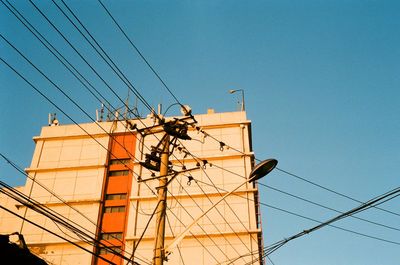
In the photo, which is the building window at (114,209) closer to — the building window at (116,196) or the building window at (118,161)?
the building window at (116,196)

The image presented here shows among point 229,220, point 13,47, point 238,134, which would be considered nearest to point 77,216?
point 229,220

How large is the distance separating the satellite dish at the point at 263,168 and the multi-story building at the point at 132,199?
48.4ft

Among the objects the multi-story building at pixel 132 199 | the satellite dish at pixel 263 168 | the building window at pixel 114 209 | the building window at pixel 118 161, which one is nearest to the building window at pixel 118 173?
the multi-story building at pixel 132 199

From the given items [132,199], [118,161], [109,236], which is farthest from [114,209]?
[118,161]

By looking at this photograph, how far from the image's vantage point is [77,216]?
2886cm

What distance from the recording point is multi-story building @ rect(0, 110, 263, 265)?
84.7 ft

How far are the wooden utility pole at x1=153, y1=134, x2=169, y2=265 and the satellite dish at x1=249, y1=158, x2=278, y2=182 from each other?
9.24 feet

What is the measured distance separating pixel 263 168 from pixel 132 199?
21.6 meters

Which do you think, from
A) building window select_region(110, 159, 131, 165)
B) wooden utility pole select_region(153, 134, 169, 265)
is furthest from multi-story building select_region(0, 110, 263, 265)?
wooden utility pole select_region(153, 134, 169, 265)

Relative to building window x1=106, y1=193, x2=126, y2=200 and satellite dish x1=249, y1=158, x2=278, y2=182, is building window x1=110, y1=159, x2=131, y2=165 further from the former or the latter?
satellite dish x1=249, y1=158, x2=278, y2=182

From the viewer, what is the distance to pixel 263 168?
29.9 ft

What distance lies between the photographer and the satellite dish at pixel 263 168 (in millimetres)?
8992

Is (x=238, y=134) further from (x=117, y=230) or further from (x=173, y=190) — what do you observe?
(x=117, y=230)

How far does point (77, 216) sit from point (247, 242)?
14.6 meters
